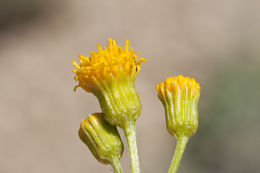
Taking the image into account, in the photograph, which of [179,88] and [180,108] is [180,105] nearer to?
[180,108]

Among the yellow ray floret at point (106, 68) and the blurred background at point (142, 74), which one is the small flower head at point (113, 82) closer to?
the yellow ray floret at point (106, 68)

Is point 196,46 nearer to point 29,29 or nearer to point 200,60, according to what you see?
point 200,60

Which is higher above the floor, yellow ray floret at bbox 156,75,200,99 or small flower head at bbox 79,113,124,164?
yellow ray floret at bbox 156,75,200,99

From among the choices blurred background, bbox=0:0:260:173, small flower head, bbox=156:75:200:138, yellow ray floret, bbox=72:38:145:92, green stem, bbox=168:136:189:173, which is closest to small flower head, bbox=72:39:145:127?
yellow ray floret, bbox=72:38:145:92

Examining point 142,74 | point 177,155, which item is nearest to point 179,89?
point 177,155

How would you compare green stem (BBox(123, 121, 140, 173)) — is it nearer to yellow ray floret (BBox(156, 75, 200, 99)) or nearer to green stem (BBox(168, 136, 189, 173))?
green stem (BBox(168, 136, 189, 173))

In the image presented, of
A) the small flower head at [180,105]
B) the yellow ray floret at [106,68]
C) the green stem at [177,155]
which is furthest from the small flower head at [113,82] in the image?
the green stem at [177,155]
